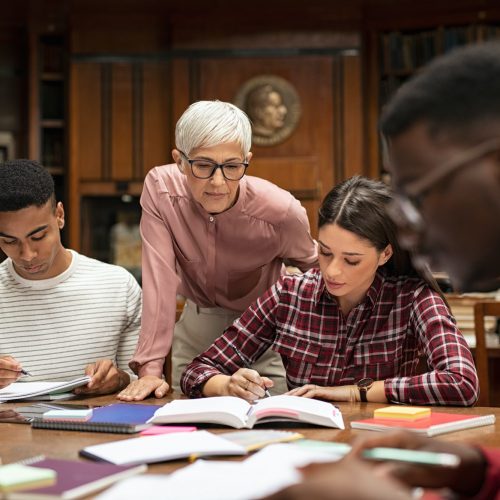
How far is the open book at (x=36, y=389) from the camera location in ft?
7.27

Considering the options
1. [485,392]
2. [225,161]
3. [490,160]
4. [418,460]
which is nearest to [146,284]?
[225,161]

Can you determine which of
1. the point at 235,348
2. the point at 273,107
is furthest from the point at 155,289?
the point at 273,107

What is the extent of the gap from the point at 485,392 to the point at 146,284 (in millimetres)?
1113

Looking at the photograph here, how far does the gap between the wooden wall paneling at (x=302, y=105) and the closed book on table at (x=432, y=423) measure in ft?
16.8

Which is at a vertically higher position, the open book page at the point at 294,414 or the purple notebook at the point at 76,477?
the open book page at the point at 294,414

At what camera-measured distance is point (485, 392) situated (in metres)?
2.62

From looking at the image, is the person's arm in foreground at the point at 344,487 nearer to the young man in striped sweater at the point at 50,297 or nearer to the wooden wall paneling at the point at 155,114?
the young man in striped sweater at the point at 50,297

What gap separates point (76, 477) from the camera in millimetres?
1350

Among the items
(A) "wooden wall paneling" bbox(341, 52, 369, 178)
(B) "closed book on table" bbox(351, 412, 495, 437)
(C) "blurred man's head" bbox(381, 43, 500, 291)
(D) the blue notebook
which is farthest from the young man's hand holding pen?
(A) "wooden wall paneling" bbox(341, 52, 369, 178)

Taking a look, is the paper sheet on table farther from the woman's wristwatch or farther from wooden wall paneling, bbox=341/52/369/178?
wooden wall paneling, bbox=341/52/369/178

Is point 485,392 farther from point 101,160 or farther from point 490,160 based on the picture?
point 101,160

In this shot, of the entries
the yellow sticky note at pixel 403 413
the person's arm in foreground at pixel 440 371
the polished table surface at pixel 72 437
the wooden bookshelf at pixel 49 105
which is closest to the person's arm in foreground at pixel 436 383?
the person's arm in foreground at pixel 440 371

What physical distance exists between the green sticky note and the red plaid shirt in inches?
39.3

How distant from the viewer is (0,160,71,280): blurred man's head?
8.11 feet
